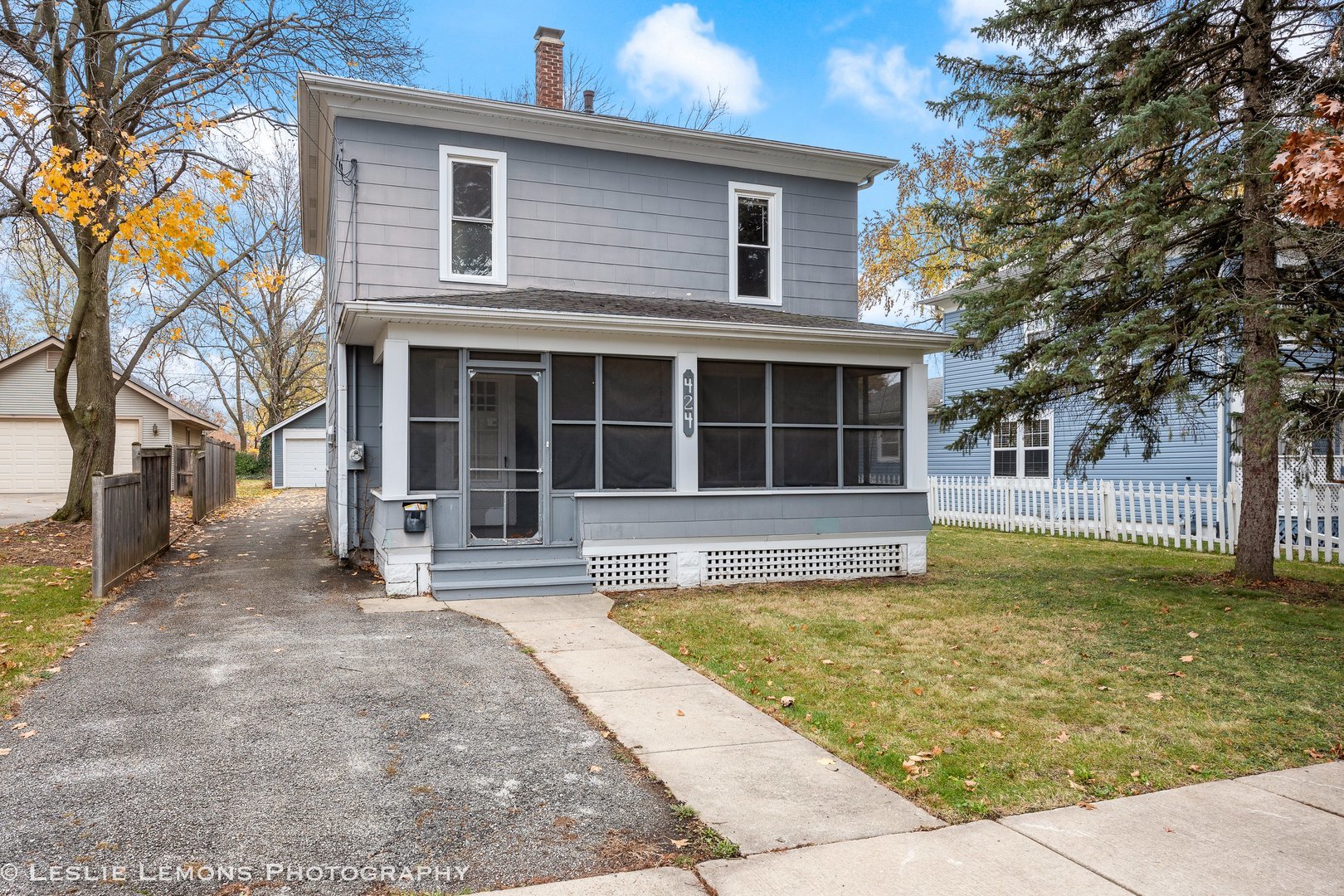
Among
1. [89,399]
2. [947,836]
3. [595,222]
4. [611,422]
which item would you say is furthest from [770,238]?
[89,399]

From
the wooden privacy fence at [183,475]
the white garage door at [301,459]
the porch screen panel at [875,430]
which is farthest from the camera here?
the white garage door at [301,459]

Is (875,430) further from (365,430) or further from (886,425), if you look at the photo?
(365,430)

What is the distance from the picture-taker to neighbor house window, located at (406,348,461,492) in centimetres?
941

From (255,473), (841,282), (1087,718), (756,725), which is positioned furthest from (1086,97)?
(255,473)

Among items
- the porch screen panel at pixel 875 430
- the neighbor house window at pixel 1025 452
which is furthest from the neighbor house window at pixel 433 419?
the neighbor house window at pixel 1025 452

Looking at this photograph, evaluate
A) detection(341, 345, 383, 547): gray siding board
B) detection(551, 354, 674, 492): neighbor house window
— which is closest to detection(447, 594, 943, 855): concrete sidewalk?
detection(551, 354, 674, 492): neighbor house window

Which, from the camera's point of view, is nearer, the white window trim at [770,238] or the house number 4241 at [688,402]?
the house number 4241 at [688,402]

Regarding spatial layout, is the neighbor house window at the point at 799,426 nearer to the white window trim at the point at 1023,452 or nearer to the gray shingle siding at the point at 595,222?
the gray shingle siding at the point at 595,222

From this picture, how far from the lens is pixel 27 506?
20.3 m

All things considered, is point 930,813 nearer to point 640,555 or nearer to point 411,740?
point 411,740

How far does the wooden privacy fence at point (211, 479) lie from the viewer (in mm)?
17016

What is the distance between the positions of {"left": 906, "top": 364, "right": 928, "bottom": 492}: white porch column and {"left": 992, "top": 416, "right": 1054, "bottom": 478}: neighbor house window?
27.9 feet

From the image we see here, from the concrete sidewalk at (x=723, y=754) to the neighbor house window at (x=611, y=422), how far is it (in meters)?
3.03

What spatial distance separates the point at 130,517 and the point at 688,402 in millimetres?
6807
